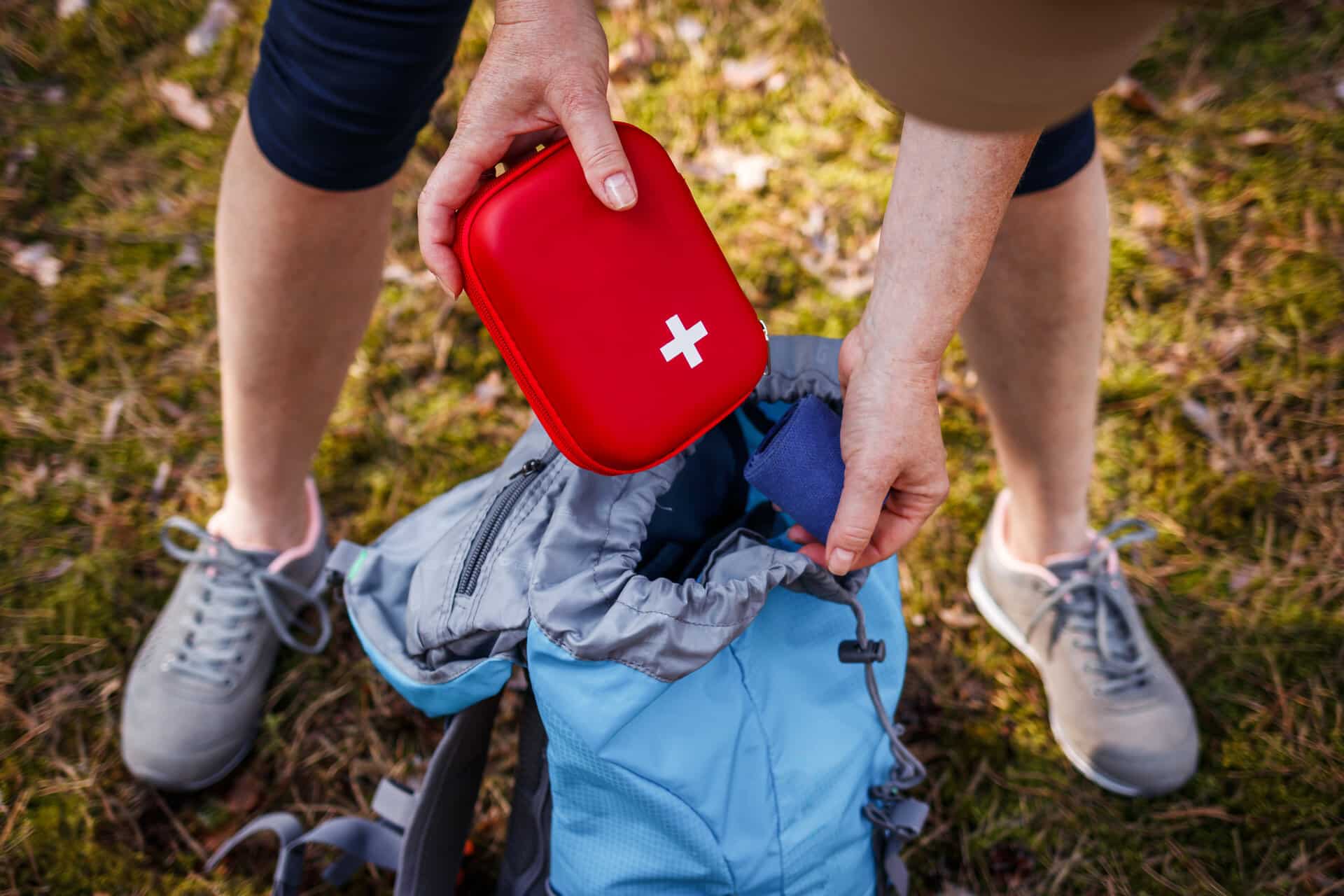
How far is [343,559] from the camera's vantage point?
1.60m

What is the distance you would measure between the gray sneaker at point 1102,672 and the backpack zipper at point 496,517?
1.26 metres

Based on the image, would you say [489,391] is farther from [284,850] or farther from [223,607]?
[284,850]

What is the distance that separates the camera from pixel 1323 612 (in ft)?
7.29

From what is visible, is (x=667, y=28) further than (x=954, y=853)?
Yes

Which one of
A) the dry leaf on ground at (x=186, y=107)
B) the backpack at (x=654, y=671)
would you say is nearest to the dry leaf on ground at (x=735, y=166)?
the backpack at (x=654, y=671)

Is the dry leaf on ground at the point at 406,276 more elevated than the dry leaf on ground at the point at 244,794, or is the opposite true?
the dry leaf on ground at the point at 406,276

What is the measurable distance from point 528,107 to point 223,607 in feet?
4.97

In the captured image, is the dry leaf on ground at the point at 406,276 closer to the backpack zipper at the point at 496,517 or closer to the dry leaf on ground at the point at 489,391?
the dry leaf on ground at the point at 489,391

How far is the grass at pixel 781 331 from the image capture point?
6.66ft

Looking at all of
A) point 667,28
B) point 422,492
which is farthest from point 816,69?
point 422,492

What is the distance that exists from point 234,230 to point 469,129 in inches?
28.1

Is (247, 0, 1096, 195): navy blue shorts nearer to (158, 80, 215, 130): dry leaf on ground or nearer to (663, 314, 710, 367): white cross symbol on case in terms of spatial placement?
(663, 314, 710, 367): white cross symbol on case

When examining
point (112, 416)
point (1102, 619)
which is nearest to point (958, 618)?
point (1102, 619)

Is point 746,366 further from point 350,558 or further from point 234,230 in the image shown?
point 234,230
